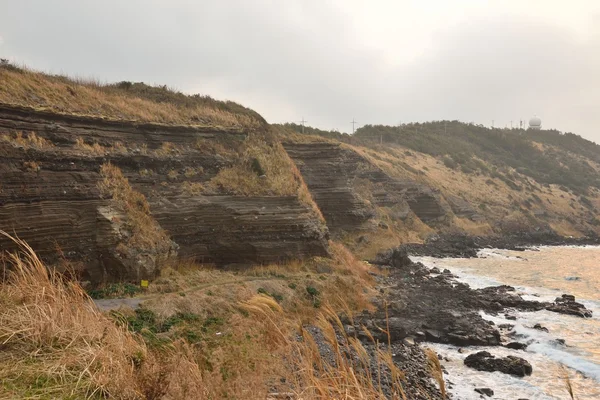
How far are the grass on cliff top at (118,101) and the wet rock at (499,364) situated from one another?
2040 cm

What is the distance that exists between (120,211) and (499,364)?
1755cm

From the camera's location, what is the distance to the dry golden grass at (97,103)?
18.8 metres

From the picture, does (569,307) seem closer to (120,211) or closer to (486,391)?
(486,391)

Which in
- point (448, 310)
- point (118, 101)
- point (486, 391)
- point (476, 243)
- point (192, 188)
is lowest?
point (486, 391)

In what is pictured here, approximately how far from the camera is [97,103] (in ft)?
73.8

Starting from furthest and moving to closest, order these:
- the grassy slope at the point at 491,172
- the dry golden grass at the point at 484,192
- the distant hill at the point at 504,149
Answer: the distant hill at the point at 504,149
the grassy slope at the point at 491,172
the dry golden grass at the point at 484,192

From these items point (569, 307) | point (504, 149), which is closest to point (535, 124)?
point (504, 149)

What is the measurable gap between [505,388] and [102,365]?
15074mm

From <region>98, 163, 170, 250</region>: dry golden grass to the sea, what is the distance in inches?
547

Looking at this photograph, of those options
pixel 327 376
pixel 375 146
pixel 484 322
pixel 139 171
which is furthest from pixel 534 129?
pixel 327 376

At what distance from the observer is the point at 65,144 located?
18.9 metres

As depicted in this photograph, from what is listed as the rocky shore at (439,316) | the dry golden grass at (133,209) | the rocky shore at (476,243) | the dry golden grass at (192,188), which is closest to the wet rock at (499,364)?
the rocky shore at (439,316)

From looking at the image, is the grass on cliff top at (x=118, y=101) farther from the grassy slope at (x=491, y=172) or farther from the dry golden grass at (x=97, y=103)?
the grassy slope at (x=491, y=172)

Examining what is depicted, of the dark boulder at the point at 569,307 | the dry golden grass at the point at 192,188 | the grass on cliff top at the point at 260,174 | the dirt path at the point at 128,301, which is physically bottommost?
the dark boulder at the point at 569,307
